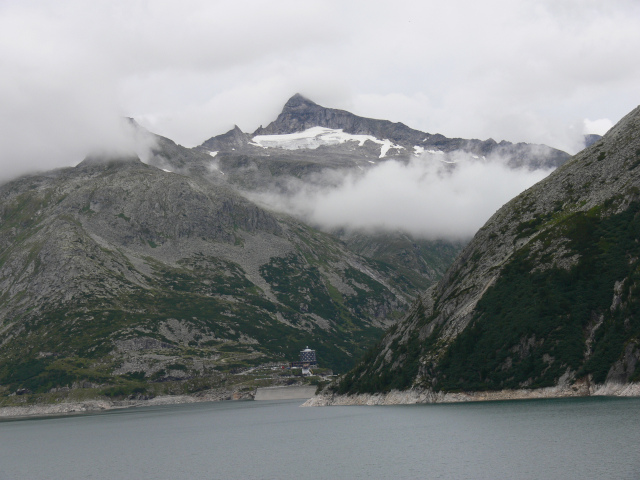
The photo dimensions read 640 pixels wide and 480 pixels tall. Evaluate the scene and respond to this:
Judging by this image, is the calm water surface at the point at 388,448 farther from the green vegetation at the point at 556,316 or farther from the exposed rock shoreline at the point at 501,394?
the green vegetation at the point at 556,316

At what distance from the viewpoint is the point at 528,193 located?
190 m

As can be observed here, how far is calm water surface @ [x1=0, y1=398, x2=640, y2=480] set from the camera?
71812 millimetres

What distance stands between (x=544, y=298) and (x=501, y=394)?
73.1ft

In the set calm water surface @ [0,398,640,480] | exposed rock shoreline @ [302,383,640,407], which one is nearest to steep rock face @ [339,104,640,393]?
exposed rock shoreline @ [302,383,640,407]

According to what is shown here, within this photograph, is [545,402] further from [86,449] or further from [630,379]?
[86,449]

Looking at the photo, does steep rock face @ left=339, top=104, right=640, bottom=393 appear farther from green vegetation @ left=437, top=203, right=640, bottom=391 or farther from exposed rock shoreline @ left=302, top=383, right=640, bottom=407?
exposed rock shoreline @ left=302, top=383, right=640, bottom=407

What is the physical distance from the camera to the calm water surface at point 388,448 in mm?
71812

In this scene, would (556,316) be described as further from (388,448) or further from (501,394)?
(388,448)

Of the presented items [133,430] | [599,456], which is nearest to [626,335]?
[599,456]

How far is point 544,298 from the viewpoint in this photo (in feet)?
448

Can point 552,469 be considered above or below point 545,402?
above

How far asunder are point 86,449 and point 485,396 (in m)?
82.2

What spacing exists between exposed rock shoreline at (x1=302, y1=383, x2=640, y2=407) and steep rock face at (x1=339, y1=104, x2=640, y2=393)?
55.0 inches

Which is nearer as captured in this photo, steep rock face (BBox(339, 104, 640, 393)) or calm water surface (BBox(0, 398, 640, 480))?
calm water surface (BBox(0, 398, 640, 480))
